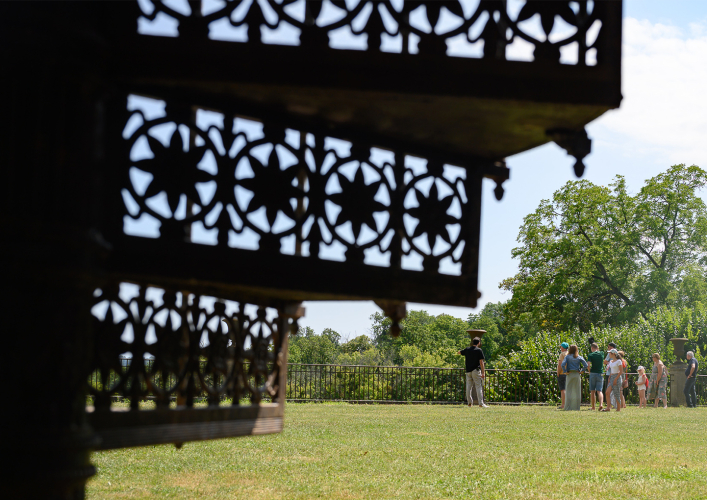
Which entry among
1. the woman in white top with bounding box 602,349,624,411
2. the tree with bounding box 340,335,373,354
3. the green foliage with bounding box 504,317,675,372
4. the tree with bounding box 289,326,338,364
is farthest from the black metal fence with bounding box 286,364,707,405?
the tree with bounding box 340,335,373,354

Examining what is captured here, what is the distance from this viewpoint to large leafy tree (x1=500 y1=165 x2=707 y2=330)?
4256cm

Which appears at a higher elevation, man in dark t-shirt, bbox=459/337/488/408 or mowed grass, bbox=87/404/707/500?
man in dark t-shirt, bbox=459/337/488/408

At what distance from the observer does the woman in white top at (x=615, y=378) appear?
61.2 ft

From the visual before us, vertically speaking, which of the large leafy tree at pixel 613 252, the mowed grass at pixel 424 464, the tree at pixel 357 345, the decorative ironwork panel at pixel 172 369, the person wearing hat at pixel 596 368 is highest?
the large leafy tree at pixel 613 252

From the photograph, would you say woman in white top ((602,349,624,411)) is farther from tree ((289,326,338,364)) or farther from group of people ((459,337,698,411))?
tree ((289,326,338,364))

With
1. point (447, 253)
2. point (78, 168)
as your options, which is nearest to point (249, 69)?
point (78, 168)

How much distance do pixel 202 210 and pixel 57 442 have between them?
106cm

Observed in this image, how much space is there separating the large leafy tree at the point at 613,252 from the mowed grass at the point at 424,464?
3060 centimetres

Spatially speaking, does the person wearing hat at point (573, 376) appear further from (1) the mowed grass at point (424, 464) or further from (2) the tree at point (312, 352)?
(2) the tree at point (312, 352)

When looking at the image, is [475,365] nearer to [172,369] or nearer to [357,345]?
[172,369]

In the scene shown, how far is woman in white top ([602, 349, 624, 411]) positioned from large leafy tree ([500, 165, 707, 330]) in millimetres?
23637

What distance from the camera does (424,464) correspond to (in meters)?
8.90

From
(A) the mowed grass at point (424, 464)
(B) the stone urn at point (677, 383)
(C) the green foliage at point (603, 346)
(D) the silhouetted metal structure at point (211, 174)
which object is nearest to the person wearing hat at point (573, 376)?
(A) the mowed grass at point (424, 464)

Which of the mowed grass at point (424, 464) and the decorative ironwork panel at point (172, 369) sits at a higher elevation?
the decorative ironwork panel at point (172, 369)
